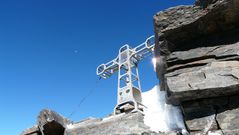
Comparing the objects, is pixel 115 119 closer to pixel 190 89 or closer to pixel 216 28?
pixel 190 89

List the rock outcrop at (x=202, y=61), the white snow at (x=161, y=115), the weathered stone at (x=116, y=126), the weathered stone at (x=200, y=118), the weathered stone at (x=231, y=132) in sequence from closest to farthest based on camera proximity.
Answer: the weathered stone at (x=231, y=132) < the weathered stone at (x=200, y=118) < the rock outcrop at (x=202, y=61) < the white snow at (x=161, y=115) < the weathered stone at (x=116, y=126)

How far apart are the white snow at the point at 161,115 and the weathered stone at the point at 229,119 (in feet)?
2.98

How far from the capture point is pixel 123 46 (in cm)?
1633

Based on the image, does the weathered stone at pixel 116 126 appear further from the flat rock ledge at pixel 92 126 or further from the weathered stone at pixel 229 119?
the weathered stone at pixel 229 119

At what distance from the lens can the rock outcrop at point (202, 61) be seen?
666 centimetres

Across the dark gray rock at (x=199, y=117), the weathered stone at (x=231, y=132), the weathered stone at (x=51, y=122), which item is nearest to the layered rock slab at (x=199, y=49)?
the dark gray rock at (x=199, y=117)

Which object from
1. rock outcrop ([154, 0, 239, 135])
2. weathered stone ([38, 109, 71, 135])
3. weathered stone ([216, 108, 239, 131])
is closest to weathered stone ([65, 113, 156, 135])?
weathered stone ([38, 109, 71, 135])

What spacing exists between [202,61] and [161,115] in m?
1.96

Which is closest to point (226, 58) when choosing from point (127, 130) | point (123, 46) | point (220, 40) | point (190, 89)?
point (220, 40)

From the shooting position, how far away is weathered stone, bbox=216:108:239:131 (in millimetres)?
A: 6254

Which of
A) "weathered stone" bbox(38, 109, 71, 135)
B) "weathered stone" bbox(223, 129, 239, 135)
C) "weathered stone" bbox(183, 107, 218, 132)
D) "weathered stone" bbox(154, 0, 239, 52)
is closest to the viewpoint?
"weathered stone" bbox(223, 129, 239, 135)

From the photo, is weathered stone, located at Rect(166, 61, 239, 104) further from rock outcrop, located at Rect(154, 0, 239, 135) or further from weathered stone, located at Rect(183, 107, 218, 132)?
weathered stone, located at Rect(183, 107, 218, 132)

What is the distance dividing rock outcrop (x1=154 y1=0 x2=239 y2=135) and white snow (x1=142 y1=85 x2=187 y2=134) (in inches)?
12.7

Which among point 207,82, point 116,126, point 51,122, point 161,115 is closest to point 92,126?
point 116,126
